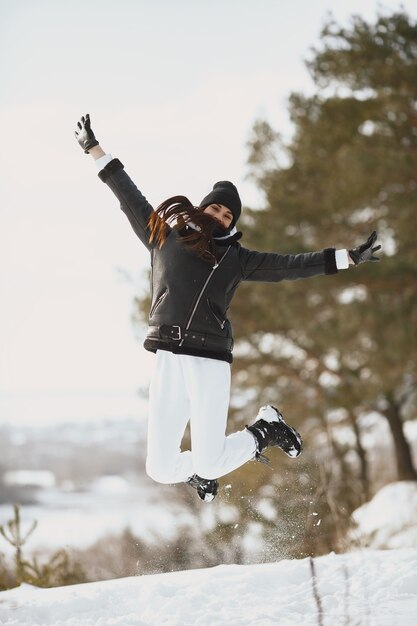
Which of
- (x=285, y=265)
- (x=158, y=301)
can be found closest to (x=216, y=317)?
(x=158, y=301)

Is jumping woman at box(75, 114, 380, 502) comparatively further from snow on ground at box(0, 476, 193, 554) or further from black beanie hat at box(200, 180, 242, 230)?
snow on ground at box(0, 476, 193, 554)

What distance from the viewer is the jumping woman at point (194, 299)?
3207 mm

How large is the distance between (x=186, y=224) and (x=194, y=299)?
1.18 ft

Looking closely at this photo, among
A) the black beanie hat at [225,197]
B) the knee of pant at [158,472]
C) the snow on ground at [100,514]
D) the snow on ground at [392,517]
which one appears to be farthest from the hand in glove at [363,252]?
the snow on ground at [392,517]

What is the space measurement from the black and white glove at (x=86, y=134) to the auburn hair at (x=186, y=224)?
46cm

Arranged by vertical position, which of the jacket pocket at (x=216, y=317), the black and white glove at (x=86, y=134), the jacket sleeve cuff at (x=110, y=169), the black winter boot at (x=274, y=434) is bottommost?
the black winter boot at (x=274, y=434)

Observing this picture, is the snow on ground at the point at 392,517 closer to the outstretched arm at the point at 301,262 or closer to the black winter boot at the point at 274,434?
the black winter boot at the point at 274,434

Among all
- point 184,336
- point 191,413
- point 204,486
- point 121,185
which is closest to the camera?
point 184,336

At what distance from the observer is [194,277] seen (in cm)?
320

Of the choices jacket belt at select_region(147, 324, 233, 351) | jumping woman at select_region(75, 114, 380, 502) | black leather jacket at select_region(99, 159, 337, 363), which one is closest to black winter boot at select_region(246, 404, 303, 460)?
jumping woman at select_region(75, 114, 380, 502)

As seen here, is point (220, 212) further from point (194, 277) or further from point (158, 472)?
point (158, 472)

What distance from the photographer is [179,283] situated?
126 inches

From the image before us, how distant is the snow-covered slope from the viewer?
3.73 meters

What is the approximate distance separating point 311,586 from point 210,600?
2.03ft
